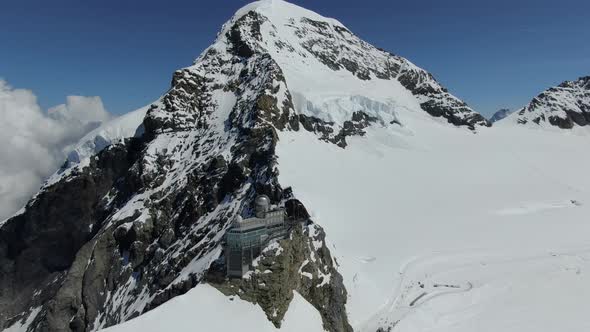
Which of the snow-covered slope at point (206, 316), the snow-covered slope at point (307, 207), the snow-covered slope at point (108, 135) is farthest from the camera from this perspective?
the snow-covered slope at point (108, 135)

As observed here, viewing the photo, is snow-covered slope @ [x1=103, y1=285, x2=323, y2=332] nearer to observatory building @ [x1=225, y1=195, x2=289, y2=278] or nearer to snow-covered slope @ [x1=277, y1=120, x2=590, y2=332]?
observatory building @ [x1=225, y1=195, x2=289, y2=278]

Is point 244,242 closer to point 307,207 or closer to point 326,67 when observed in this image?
point 307,207

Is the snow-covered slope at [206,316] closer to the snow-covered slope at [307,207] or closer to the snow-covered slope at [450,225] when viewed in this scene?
the snow-covered slope at [307,207]

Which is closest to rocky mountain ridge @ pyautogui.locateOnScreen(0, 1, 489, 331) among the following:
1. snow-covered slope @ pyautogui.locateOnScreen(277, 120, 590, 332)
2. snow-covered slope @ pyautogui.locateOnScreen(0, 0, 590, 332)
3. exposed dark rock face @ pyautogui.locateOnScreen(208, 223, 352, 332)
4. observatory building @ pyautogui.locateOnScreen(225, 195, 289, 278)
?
snow-covered slope @ pyautogui.locateOnScreen(0, 0, 590, 332)

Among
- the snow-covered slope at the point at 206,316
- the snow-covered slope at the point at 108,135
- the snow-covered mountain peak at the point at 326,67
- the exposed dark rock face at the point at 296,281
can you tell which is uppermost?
the snow-covered mountain peak at the point at 326,67

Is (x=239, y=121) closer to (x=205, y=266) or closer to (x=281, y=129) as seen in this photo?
(x=281, y=129)

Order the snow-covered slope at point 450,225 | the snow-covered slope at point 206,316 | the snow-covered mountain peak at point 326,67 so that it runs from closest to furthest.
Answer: the snow-covered slope at point 206,316
the snow-covered slope at point 450,225
the snow-covered mountain peak at point 326,67

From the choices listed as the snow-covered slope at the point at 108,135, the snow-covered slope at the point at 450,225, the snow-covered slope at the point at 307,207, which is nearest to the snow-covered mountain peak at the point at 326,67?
the snow-covered slope at the point at 307,207

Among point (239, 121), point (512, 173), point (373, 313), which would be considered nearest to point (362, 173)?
point (239, 121)

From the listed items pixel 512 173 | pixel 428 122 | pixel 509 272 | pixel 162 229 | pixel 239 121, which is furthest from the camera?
pixel 428 122
